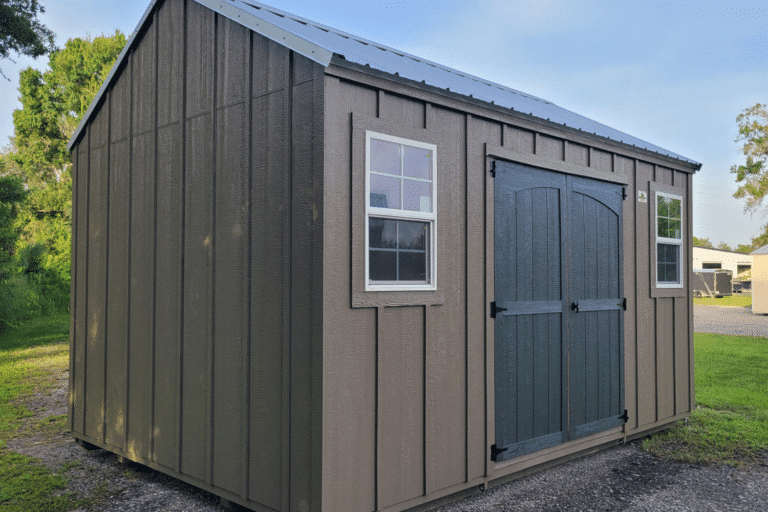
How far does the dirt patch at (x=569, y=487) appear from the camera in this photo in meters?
4.20

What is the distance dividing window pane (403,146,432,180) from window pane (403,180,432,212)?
55 mm

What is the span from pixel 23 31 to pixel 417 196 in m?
10.0

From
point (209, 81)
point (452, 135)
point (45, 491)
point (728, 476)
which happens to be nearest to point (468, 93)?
point (452, 135)

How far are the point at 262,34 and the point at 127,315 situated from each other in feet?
9.17

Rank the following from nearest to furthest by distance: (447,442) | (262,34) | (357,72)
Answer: (357,72)
(262,34)
(447,442)

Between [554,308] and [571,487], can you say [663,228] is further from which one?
[571,487]

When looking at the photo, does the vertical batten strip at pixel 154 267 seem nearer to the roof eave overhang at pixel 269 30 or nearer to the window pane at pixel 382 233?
the roof eave overhang at pixel 269 30

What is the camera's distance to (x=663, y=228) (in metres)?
6.51

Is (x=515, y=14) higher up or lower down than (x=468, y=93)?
higher up

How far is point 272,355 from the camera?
12.0ft

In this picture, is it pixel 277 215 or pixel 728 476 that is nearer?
pixel 277 215

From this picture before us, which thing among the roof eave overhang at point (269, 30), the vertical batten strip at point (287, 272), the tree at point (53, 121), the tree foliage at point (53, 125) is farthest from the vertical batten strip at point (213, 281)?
the tree at point (53, 121)

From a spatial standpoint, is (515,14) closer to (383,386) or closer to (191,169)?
(191,169)

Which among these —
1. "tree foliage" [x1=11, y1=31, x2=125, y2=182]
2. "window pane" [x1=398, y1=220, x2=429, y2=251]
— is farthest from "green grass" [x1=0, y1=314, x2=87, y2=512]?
"tree foliage" [x1=11, y1=31, x2=125, y2=182]
